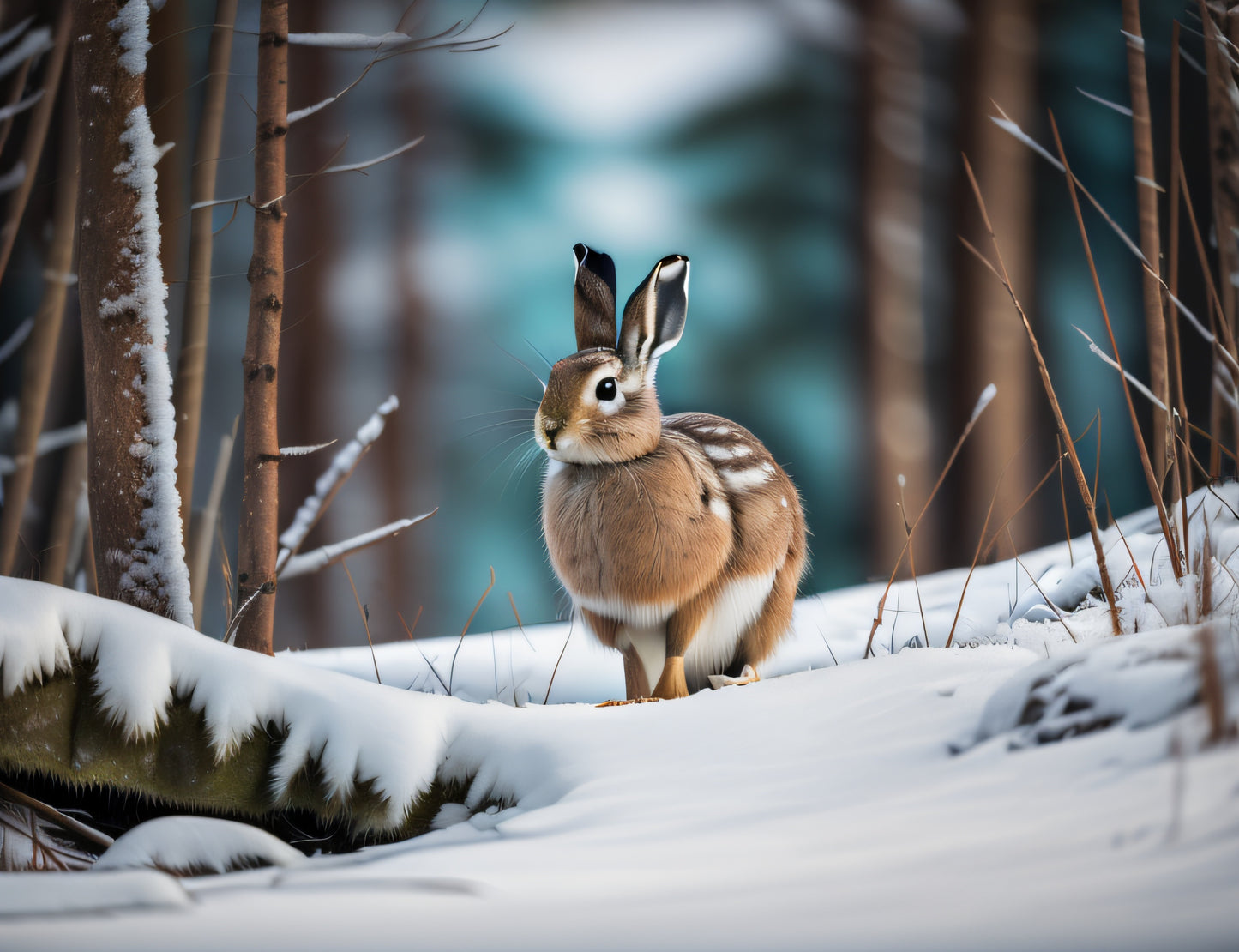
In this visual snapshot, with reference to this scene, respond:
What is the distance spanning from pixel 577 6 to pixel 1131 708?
2.26m

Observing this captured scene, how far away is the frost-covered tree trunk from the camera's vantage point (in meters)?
1.18

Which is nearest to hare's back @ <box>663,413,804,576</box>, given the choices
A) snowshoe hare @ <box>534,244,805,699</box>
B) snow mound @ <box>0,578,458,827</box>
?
snowshoe hare @ <box>534,244,805,699</box>

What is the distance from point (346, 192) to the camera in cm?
243

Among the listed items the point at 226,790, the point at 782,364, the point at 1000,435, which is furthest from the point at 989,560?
the point at 226,790

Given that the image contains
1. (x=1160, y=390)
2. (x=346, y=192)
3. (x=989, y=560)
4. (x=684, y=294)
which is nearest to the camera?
(x=1160, y=390)

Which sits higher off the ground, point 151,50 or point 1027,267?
point 151,50

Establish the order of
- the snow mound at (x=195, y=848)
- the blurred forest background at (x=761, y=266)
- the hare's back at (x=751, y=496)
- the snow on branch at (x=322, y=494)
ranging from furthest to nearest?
the blurred forest background at (x=761, y=266) → the hare's back at (x=751, y=496) → the snow on branch at (x=322, y=494) → the snow mound at (x=195, y=848)

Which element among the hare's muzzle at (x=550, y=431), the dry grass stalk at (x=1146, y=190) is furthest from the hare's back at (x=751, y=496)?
the dry grass stalk at (x=1146, y=190)

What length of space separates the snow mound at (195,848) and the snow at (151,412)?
468 mm

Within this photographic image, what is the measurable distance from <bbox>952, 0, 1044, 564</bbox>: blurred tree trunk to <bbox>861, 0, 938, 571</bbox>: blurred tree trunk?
0.11 meters

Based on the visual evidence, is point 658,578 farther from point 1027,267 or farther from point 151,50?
point 1027,267

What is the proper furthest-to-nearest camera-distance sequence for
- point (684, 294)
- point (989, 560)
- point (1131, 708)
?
1. point (989, 560)
2. point (684, 294)
3. point (1131, 708)

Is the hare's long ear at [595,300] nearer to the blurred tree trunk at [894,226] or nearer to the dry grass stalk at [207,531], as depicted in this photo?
the dry grass stalk at [207,531]

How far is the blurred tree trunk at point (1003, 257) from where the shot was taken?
2.29m
